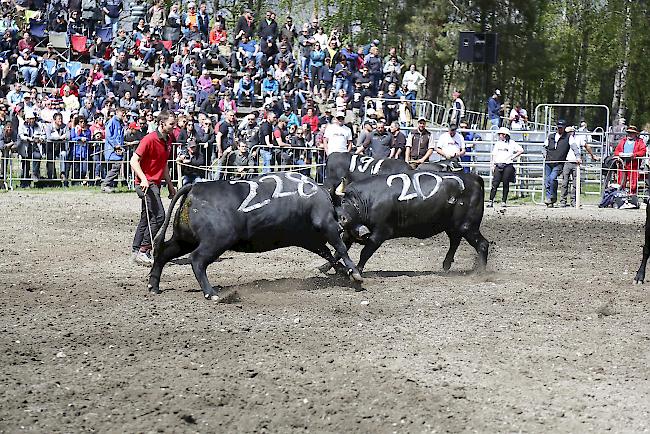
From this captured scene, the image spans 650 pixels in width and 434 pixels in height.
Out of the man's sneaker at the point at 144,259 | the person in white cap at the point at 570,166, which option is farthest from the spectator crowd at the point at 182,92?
the man's sneaker at the point at 144,259

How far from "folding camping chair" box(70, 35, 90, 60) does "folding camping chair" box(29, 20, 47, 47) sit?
80 cm

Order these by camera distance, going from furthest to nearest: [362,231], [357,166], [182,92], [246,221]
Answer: [182,92] < [357,166] < [362,231] < [246,221]

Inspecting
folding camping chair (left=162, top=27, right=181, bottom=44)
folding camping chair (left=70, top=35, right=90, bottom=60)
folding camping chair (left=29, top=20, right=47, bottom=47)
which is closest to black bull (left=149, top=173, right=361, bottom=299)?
folding camping chair (left=70, top=35, right=90, bottom=60)

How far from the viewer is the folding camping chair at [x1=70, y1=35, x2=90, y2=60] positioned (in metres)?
27.9

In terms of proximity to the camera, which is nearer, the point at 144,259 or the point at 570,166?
the point at 144,259

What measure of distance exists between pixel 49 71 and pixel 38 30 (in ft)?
7.21

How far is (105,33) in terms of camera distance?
2900 centimetres

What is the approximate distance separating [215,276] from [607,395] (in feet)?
18.5

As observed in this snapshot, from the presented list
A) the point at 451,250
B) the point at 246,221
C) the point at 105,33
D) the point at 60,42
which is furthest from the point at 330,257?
the point at 105,33

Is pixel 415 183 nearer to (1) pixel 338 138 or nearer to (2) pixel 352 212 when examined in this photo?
(2) pixel 352 212

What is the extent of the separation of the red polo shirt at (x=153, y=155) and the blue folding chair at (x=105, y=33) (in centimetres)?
1718

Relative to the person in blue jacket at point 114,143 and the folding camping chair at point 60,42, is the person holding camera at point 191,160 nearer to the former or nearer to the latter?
the person in blue jacket at point 114,143

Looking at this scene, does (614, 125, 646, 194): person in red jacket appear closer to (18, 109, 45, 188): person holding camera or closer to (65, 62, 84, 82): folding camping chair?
(18, 109, 45, 188): person holding camera

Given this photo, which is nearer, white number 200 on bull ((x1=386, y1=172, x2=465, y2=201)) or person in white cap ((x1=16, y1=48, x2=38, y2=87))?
white number 200 on bull ((x1=386, y1=172, x2=465, y2=201))
